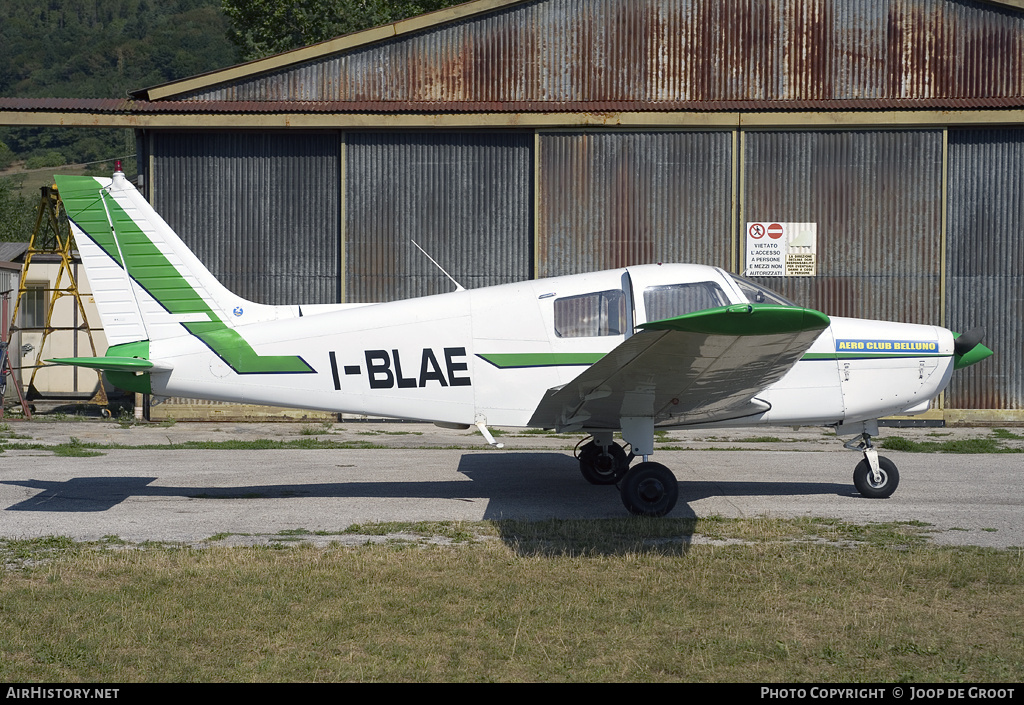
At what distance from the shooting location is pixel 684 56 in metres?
18.3

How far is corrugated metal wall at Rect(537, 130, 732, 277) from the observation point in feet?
59.5

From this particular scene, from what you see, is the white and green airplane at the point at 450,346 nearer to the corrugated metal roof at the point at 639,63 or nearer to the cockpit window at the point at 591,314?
the cockpit window at the point at 591,314

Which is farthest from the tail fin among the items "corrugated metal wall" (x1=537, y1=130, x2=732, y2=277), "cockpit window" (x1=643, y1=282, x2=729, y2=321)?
"corrugated metal wall" (x1=537, y1=130, x2=732, y2=277)

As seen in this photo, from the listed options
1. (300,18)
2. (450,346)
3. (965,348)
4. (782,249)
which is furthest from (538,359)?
(300,18)

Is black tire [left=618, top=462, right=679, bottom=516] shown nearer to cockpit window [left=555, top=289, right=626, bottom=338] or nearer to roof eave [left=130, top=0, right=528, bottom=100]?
cockpit window [left=555, top=289, right=626, bottom=338]

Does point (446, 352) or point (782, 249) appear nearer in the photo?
point (446, 352)

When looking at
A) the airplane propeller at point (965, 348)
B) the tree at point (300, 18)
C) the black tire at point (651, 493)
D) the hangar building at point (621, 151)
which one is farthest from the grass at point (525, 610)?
the tree at point (300, 18)

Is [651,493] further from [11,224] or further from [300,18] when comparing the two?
[11,224]

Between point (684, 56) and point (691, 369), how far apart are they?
476 inches

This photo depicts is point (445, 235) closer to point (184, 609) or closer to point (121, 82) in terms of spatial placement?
point (184, 609)

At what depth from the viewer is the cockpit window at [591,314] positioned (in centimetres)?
946

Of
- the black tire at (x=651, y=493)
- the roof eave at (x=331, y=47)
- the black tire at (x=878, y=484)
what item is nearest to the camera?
the black tire at (x=651, y=493)

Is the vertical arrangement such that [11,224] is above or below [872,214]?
above

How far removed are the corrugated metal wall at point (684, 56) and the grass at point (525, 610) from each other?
12.2m
